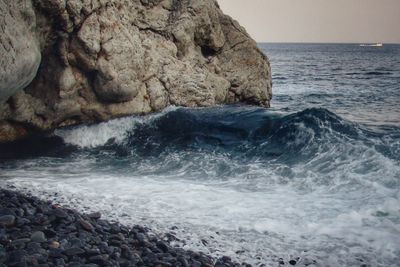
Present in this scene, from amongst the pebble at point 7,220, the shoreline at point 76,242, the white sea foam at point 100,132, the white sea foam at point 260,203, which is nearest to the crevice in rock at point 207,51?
the white sea foam at point 100,132

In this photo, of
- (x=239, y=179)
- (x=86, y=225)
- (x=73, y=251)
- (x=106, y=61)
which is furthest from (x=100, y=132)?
(x=73, y=251)

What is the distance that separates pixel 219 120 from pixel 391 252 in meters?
8.99

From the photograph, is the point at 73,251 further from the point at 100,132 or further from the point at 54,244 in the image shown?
the point at 100,132

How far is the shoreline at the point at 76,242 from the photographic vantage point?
5.08m

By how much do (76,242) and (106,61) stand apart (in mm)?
8098

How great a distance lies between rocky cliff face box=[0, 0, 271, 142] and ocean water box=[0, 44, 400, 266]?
80cm

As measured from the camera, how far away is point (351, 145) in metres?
10.9

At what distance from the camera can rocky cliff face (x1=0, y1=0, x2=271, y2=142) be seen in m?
10.2

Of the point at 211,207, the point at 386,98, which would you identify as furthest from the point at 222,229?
the point at 386,98

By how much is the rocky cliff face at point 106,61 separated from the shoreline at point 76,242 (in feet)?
13.7

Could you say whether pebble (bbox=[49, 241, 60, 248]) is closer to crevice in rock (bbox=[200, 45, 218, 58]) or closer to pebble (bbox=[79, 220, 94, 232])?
pebble (bbox=[79, 220, 94, 232])

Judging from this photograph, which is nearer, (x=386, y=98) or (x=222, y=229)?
(x=222, y=229)

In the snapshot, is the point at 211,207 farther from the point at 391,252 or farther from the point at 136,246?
the point at 391,252

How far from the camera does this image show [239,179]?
974 cm
